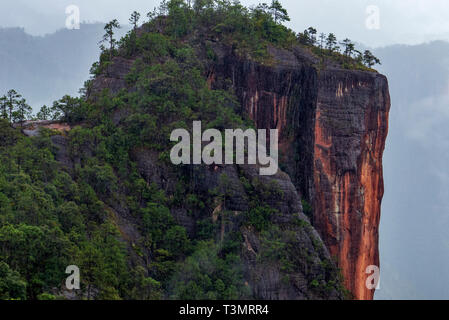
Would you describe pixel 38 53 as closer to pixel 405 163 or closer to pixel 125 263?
pixel 405 163

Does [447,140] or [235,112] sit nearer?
[235,112]

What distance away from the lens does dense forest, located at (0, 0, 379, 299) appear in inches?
890

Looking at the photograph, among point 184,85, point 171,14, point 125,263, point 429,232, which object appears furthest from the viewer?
point 429,232

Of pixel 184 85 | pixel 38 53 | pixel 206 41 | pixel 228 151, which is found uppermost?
pixel 38 53

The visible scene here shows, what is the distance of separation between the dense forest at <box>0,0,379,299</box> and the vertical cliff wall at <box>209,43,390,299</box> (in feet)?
3.30

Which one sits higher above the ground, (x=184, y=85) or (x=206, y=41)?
(x=206, y=41)

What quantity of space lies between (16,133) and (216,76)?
12.6m

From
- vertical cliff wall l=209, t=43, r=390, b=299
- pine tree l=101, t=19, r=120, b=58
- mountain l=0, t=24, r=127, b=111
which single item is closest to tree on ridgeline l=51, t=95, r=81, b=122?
pine tree l=101, t=19, r=120, b=58

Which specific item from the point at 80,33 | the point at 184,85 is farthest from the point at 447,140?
the point at 184,85

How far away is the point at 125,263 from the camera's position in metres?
24.7

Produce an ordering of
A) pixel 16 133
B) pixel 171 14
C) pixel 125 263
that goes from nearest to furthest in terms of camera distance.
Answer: pixel 125 263 < pixel 16 133 < pixel 171 14

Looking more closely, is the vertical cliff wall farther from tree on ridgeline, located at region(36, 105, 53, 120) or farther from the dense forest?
tree on ridgeline, located at region(36, 105, 53, 120)

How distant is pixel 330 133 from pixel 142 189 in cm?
1153

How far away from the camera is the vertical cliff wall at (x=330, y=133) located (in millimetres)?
34938
